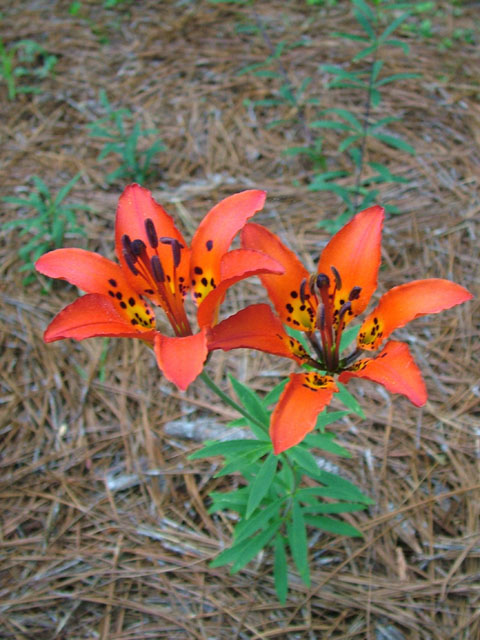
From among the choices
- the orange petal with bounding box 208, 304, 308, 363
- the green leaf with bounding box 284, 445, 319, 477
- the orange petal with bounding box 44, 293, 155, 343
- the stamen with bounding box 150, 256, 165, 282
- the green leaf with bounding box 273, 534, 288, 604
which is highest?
the stamen with bounding box 150, 256, 165, 282

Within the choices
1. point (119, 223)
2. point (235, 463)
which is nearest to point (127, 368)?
point (235, 463)

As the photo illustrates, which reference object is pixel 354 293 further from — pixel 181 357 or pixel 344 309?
pixel 181 357

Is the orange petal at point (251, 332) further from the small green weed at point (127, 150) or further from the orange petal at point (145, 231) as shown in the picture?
the small green weed at point (127, 150)

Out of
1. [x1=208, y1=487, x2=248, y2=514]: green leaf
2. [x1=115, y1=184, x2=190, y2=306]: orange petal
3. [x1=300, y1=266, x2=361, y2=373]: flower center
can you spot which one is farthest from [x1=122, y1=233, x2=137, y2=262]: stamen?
[x1=208, y1=487, x2=248, y2=514]: green leaf

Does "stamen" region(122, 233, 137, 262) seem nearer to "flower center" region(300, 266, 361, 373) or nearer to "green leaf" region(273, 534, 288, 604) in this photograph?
"flower center" region(300, 266, 361, 373)

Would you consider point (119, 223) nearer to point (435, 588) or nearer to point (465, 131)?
point (435, 588)

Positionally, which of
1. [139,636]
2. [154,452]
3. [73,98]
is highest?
[73,98]
